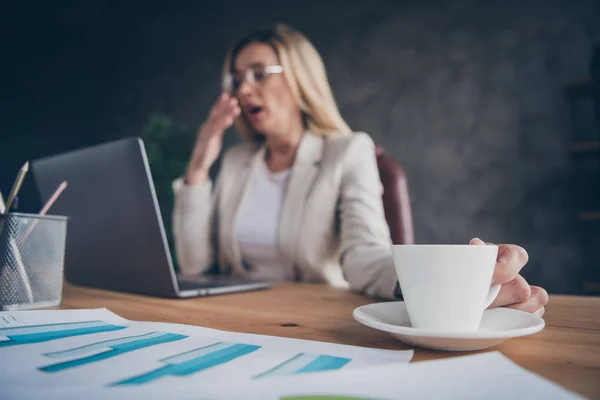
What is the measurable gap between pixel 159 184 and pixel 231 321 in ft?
6.79

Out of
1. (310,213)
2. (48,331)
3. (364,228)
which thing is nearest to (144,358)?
(48,331)

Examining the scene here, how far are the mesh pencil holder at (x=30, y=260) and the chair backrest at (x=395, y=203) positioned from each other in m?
0.95

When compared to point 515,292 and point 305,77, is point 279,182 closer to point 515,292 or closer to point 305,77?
point 305,77

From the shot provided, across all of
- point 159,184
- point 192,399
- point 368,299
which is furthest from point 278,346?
point 159,184

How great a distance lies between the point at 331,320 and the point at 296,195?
86cm

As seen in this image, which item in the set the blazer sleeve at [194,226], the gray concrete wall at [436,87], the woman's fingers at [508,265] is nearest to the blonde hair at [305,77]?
the blazer sleeve at [194,226]

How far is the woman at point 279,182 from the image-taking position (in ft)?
4.45

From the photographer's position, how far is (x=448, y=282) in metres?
0.42

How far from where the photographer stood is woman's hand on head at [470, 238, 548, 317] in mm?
474

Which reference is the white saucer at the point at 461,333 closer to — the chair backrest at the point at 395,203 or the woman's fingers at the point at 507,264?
the woman's fingers at the point at 507,264

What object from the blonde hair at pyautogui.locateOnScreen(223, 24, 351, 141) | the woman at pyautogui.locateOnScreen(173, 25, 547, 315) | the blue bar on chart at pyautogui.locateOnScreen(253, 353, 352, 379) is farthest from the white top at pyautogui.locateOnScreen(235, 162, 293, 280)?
the blue bar on chart at pyautogui.locateOnScreen(253, 353, 352, 379)

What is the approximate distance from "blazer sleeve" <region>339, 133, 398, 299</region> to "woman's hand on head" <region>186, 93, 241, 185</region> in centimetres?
38

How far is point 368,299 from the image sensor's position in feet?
2.46

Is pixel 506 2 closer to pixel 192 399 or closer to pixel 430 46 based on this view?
pixel 430 46
